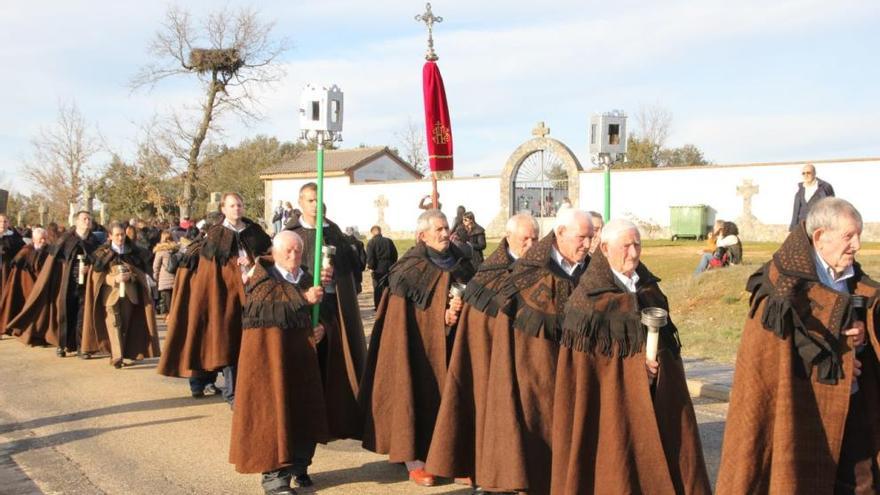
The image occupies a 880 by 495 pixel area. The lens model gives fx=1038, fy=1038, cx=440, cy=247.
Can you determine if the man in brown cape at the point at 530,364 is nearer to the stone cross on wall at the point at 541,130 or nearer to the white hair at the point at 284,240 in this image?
the white hair at the point at 284,240

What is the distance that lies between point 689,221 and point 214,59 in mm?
16262

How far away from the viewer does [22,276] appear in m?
16.0

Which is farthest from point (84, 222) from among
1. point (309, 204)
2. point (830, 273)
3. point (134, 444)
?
point (830, 273)

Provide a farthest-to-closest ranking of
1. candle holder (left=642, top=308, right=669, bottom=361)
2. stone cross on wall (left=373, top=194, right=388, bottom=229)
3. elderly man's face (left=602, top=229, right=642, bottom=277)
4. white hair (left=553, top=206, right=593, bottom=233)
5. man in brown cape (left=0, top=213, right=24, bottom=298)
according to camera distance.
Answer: stone cross on wall (left=373, top=194, right=388, bottom=229) < man in brown cape (left=0, top=213, right=24, bottom=298) < white hair (left=553, top=206, right=593, bottom=233) < elderly man's face (left=602, top=229, right=642, bottom=277) < candle holder (left=642, top=308, right=669, bottom=361)

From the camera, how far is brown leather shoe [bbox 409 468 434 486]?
7258 millimetres

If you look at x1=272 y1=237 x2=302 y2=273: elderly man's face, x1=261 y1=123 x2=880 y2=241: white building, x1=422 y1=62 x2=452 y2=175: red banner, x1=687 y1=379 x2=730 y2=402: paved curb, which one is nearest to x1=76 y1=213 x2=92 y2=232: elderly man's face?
x1=422 y1=62 x2=452 y2=175: red banner

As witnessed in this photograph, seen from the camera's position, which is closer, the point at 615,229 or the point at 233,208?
the point at 615,229

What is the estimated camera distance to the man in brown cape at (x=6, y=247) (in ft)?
53.3

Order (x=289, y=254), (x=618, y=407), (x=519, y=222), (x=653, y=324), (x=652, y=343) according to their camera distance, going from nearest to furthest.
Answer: (x=653, y=324) < (x=652, y=343) < (x=618, y=407) < (x=519, y=222) < (x=289, y=254)

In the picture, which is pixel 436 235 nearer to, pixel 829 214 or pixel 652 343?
pixel 652 343

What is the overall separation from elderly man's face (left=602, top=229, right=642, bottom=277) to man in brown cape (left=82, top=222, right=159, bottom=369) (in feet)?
27.9

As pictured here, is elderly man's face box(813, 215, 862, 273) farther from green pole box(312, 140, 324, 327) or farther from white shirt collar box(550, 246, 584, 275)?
green pole box(312, 140, 324, 327)

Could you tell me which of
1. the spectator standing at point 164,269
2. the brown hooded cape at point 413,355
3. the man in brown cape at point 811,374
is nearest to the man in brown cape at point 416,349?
the brown hooded cape at point 413,355

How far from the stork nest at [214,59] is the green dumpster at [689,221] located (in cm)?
1533
